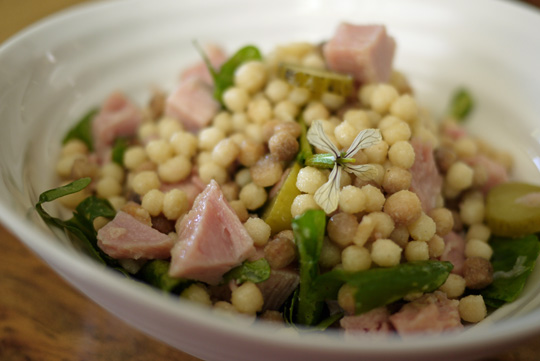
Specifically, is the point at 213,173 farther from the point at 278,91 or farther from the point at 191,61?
the point at 191,61

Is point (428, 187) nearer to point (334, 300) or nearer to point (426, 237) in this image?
point (426, 237)

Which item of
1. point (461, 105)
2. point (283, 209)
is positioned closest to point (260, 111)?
point (283, 209)

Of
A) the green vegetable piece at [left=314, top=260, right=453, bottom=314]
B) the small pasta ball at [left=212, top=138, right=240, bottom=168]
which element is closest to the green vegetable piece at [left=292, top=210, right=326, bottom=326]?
the green vegetable piece at [left=314, top=260, right=453, bottom=314]

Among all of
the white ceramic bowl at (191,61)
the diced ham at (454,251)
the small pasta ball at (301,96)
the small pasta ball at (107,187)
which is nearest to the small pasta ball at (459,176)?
the diced ham at (454,251)

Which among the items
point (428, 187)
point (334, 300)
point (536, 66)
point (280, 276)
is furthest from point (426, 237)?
point (536, 66)

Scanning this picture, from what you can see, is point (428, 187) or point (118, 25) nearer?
point (428, 187)

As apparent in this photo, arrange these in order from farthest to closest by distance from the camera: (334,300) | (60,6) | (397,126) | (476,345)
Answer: (60,6) → (397,126) → (334,300) → (476,345)

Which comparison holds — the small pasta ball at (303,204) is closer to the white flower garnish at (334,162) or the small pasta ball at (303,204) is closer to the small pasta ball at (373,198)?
the white flower garnish at (334,162)
